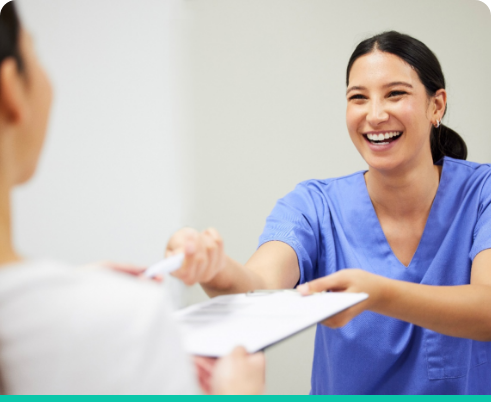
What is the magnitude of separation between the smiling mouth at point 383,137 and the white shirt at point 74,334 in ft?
2.58

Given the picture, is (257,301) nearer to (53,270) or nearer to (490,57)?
(53,270)

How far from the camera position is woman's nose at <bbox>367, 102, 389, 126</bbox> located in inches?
37.0

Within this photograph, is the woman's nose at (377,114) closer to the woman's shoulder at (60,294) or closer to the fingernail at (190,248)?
the fingernail at (190,248)

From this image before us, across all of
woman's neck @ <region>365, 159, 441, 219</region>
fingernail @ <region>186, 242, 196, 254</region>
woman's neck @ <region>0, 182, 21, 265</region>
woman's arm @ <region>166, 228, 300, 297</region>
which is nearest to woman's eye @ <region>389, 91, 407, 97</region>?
woman's neck @ <region>365, 159, 441, 219</region>

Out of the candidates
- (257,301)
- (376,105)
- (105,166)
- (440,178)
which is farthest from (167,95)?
(257,301)

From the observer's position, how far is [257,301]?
0.57 meters

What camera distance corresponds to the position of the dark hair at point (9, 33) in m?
0.29

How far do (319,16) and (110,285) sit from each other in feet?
5.05

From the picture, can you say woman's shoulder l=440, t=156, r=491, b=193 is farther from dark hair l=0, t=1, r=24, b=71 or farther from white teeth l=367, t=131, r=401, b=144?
dark hair l=0, t=1, r=24, b=71

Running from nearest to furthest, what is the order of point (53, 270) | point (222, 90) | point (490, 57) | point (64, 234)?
point (53, 270), point (64, 234), point (222, 90), point (490, 57)

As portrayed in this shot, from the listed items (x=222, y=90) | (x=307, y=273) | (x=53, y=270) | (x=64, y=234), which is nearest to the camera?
(x=53, y=270)

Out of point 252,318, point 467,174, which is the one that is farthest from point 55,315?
point 467,174

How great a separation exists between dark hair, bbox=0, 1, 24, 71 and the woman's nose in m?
0.75

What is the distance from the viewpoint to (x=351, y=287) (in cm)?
62
